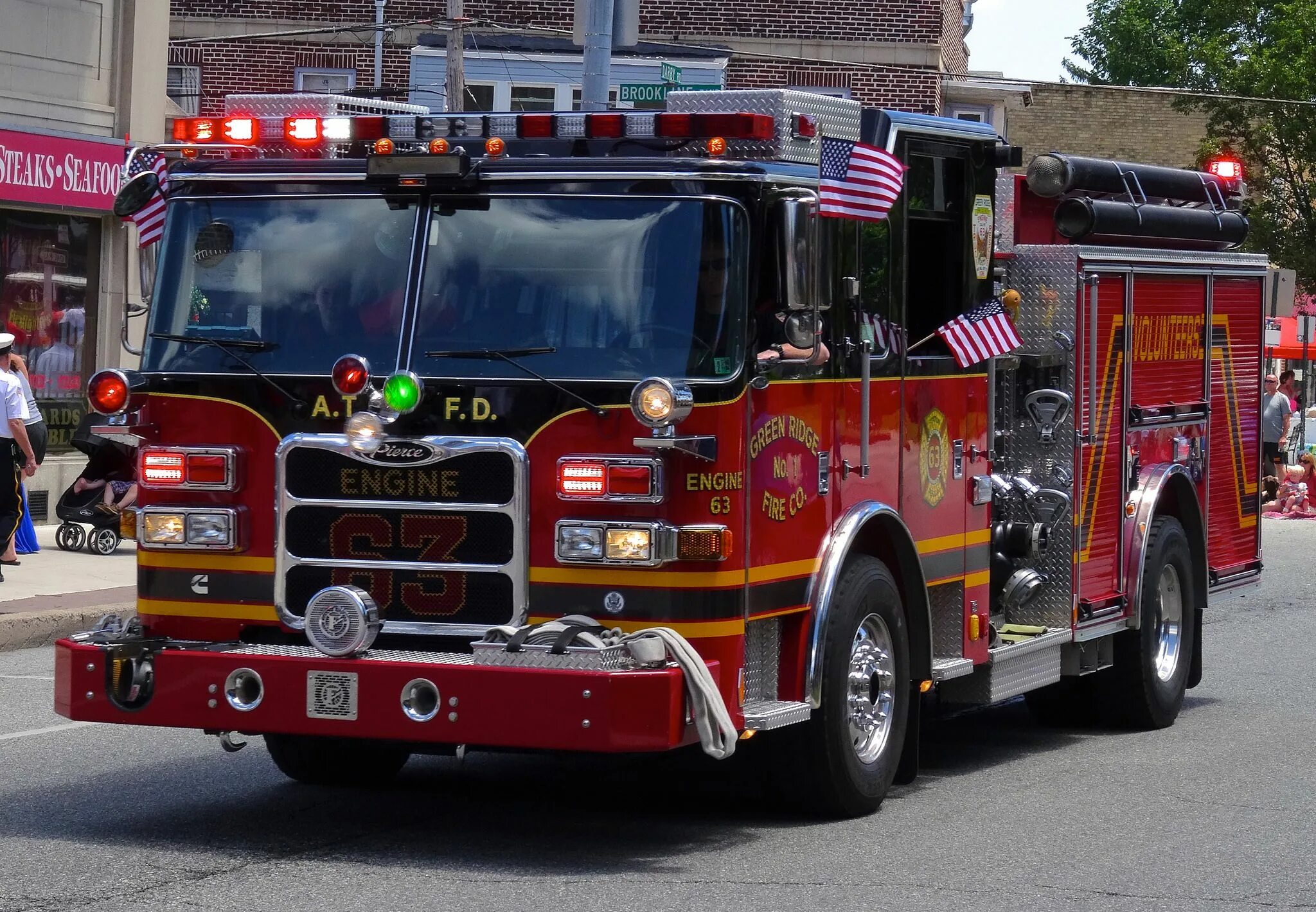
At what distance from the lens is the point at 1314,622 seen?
15.6 m

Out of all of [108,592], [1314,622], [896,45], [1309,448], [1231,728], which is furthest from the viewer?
[896,45]

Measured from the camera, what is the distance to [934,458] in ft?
28.3

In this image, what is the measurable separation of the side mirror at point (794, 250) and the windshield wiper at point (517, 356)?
0.76 meters

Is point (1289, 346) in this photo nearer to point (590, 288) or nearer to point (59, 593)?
point (59, 593)

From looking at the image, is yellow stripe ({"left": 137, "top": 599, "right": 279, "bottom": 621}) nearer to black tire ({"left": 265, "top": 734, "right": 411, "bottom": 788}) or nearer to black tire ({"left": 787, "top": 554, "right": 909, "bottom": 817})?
black tire ({"left": 265, "top": 734, "right": 411, "bottom": 788})

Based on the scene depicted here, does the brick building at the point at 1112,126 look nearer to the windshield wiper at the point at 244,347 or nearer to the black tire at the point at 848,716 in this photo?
the black tire at the point at 848,716

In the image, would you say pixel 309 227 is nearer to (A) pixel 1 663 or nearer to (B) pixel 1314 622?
(A) pixel 1 663

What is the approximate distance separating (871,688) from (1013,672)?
5.31 ft

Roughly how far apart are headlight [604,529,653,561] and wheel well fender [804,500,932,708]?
868 millimetres

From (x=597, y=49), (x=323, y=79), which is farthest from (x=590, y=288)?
(x=323, y=79)

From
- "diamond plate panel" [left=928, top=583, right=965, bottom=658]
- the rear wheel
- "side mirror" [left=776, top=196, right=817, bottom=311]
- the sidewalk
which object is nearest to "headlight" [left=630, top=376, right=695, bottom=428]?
"side mirror" [left=776, top=196, right=817, bottom=311]

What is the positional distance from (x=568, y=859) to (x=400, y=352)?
1845mm

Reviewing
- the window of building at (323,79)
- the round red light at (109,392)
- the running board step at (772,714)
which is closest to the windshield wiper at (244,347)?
the round red light at (109,392)

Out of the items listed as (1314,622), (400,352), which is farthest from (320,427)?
(1314,622)
